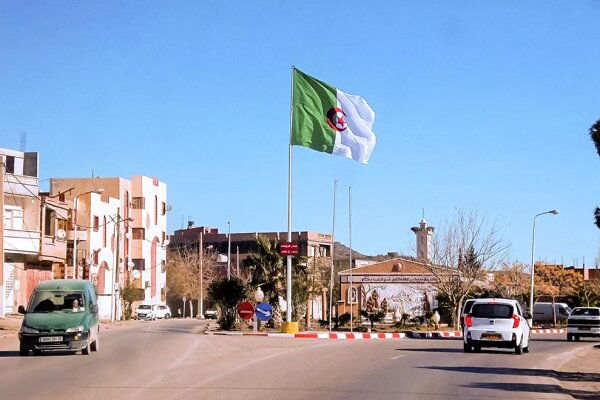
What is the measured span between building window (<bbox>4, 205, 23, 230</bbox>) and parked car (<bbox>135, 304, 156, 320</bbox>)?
2374 centimetres

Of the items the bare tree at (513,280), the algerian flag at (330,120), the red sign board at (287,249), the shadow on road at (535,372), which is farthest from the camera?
the bare tree at (513,280)

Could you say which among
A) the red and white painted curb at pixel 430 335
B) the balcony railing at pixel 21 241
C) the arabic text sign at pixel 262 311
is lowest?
the red and white painted curb at pixel 430 335

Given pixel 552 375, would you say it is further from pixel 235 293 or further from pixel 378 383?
pixel 235 293

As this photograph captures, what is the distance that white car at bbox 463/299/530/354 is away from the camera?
30609mm

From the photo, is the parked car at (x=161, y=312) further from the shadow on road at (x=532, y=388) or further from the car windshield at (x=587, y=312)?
the shadow on road at (x=532, y=388)

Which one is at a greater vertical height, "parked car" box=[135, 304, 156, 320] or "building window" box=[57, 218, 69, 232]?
"building window" box=[57, 218, 69, 232]

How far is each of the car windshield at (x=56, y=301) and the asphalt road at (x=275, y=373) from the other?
1.37 meters

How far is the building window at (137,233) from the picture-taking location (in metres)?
100

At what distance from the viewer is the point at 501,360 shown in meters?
27.4

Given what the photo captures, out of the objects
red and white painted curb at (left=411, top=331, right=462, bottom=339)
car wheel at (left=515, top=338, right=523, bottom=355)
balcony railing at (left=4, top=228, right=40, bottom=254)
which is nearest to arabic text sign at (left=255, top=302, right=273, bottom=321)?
red and white painted curb at (left=411, top=331, right=462, bottom=339)

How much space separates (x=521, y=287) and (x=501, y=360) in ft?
201

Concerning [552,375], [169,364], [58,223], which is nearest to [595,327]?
[552,375]

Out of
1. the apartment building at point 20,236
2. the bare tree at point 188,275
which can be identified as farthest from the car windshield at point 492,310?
the bare tree at point 188,275

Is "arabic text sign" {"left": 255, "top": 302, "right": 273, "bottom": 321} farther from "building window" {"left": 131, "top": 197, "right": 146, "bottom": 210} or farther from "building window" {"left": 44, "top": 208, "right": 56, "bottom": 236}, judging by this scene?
"building window" {"left": 131, "top": 197, "right": 146, "bottom": 210}
